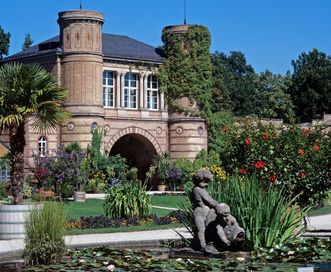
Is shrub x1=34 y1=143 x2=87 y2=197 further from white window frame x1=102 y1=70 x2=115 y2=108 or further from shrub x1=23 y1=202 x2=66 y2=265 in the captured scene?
shrub x1=23 y1=202 x2=66 y2=265

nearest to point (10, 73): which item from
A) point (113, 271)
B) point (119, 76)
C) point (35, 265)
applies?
point (35, 265)

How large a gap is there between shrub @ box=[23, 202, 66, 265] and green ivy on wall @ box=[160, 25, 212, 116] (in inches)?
1431

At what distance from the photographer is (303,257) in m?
12.6

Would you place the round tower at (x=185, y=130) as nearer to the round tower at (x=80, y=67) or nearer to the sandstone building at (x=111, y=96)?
the sandstone building at (x=111, y=96)

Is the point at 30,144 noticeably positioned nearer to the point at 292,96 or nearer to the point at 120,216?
the point at 120,216

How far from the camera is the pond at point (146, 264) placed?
11711mm

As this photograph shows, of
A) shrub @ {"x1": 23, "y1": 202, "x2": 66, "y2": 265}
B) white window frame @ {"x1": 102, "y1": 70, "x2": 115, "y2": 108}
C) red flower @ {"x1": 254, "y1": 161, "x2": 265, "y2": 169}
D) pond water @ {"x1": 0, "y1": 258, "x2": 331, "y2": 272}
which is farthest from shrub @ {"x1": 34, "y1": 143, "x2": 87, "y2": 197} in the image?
pond water @ {"x1": 0, "y1": 258, "x2": 331, "y2": 272}

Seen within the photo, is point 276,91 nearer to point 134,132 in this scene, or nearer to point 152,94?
point 152,94

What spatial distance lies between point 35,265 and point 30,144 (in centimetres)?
3194

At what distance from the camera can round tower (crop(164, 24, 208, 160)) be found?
4856cm

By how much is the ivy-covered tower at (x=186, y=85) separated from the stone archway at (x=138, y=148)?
125 centimetres

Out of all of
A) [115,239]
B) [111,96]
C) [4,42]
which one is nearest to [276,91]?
[4,42]

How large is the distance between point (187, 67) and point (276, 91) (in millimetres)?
28455

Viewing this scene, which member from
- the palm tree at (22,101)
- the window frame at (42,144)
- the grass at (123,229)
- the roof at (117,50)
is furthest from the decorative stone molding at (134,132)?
the palm tree at (22,101)
